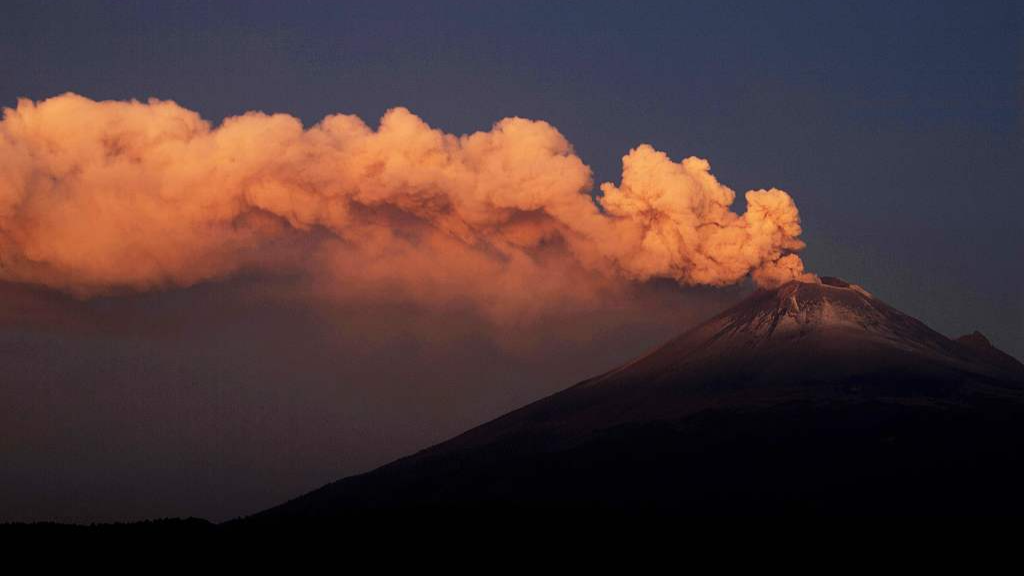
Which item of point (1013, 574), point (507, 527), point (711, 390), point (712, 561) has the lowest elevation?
point (1013, 574)

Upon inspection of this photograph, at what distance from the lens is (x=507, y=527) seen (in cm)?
8056

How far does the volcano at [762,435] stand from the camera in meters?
102

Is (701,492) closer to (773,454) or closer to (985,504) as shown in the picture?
(773,454)

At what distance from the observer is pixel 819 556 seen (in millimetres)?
73938

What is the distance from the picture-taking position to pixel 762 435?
116438 millimetres

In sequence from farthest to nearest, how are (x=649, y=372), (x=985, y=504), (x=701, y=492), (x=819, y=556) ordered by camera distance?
1. (x=649, y=372)
2. (x=701, y=492)
3. (x=985, y=504)
4. (x=819, y=556)

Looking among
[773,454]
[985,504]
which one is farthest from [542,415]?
[985,504]

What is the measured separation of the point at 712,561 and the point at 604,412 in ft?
218

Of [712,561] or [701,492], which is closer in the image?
[712,561]

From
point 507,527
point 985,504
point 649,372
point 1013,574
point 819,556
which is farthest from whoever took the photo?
point 649,372

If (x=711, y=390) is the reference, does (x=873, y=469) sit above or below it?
below

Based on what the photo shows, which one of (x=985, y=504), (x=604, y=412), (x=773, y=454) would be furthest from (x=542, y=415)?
(x=985, y=504)

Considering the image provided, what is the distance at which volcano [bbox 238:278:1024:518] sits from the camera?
335ft

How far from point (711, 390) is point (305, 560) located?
246 feet
